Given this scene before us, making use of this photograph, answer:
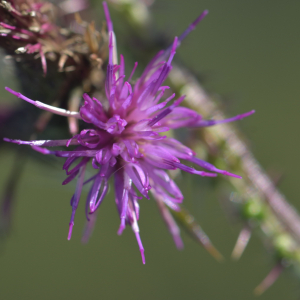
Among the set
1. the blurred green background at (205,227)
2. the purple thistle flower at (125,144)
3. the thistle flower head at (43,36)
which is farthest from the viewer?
the blurred green background at (205,227)

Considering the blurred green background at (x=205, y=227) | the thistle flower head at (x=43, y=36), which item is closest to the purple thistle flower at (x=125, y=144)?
the thistle flower head at (x=43, y=36)

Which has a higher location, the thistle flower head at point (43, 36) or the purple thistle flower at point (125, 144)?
the thistle flower head at point (43, 36)

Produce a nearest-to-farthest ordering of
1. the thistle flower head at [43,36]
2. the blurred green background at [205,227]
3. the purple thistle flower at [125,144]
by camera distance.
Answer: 1. the purple thistle flower at [125,144]
2. the thistle flower head at [43,36]
3. the blurred green background at [205,227]

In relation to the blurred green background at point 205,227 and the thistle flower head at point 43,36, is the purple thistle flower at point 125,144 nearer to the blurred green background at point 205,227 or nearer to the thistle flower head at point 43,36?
the thistle flower head at point 43,36

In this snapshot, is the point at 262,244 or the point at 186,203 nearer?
the point at 262,244

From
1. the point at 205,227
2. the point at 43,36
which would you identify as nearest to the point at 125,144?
the point at 43,36

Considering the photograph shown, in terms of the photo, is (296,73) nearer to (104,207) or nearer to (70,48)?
(104,207)

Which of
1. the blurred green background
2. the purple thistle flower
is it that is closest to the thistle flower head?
the purple thistle flower

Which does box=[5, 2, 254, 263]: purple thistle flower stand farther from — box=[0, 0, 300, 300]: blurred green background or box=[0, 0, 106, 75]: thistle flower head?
box=[0, 0, 300, 300]: blurred green background

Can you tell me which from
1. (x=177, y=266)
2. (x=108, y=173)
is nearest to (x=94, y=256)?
(x=177, y=266)
